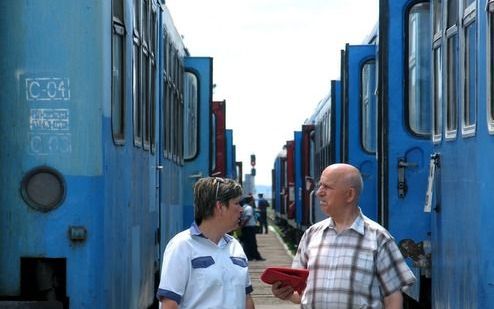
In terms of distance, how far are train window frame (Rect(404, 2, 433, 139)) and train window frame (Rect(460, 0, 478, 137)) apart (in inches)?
121

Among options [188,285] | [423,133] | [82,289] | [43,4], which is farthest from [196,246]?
[423,133]

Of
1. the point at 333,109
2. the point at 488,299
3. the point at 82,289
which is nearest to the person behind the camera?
the point at 488,299

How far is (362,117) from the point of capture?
13008 millimetres

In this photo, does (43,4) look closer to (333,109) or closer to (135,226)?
(135,226)

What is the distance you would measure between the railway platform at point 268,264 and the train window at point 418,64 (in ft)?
18.0

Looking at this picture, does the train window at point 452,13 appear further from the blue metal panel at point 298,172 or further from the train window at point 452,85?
the blue metal panel at point 298,172

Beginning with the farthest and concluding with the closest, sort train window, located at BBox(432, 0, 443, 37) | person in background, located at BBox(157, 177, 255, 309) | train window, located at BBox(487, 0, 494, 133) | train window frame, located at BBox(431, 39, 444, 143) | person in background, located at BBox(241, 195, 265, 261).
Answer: person in background, located at BBox(241, 195, 265, 261)
train window, located at BBox(432, 0, 443, 37)
train window frame, located at BBox(431, 39, 444, 143)
train window, located at BBox(487, 0, 494, 133)
person in background, located at BBox(157, 177, 255, 309)

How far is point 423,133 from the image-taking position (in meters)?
9.27

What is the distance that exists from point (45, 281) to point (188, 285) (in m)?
1.64

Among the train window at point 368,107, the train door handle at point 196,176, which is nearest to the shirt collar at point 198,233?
the train window at point 368,107

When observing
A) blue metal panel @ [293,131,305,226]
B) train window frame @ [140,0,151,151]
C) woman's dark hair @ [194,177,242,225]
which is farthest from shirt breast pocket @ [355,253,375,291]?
blue metal panel @ [293,131,305,226]

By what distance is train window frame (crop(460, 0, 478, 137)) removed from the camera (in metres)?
5.70

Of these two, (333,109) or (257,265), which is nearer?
(333,109)

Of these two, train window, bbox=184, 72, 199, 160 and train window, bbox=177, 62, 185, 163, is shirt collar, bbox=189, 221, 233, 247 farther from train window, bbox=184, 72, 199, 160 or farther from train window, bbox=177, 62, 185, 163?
train window, bbox=184, 72, 199, 160
